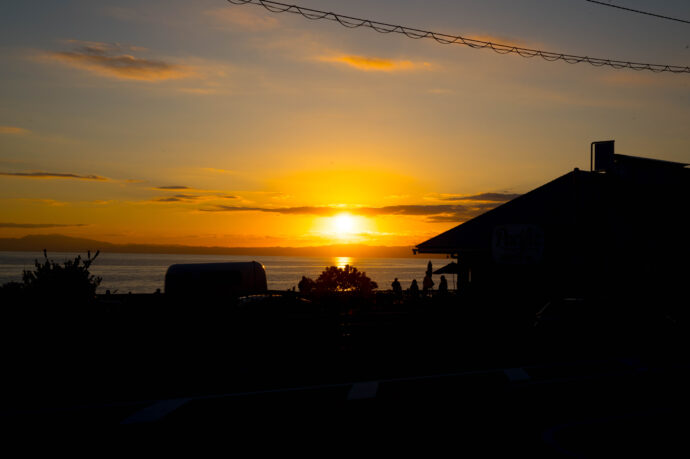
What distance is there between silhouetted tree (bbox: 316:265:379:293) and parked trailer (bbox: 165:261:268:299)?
844 centimetres

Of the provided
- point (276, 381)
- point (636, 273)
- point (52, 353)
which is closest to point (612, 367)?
point (276, 381)

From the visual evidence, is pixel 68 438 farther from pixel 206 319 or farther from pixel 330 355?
pixel 206 319

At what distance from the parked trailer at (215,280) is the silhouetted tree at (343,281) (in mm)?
8436

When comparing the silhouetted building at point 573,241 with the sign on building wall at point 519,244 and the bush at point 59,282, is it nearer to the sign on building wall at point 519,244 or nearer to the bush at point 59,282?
the sign on building wall at point 519,244

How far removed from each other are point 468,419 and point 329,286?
111ft

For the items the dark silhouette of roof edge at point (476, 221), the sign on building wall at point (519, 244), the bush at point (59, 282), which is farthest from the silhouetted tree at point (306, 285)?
A: the sign on building wall at point (519, 244)

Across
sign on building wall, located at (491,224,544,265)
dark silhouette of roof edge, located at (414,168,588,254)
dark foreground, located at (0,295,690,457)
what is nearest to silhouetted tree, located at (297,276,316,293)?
dark silhouette of roof edge, located at (414,168,588,254)

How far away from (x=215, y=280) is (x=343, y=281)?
11.5 metres

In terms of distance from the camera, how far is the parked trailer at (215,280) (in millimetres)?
32875

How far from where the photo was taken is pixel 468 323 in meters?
26.9

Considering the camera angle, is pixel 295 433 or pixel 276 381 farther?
pixel 276 381

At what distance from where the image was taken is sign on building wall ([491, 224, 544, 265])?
1452 cm

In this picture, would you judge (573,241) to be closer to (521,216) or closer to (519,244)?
(521,216)

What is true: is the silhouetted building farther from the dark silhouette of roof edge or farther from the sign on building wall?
the sign on building wall
